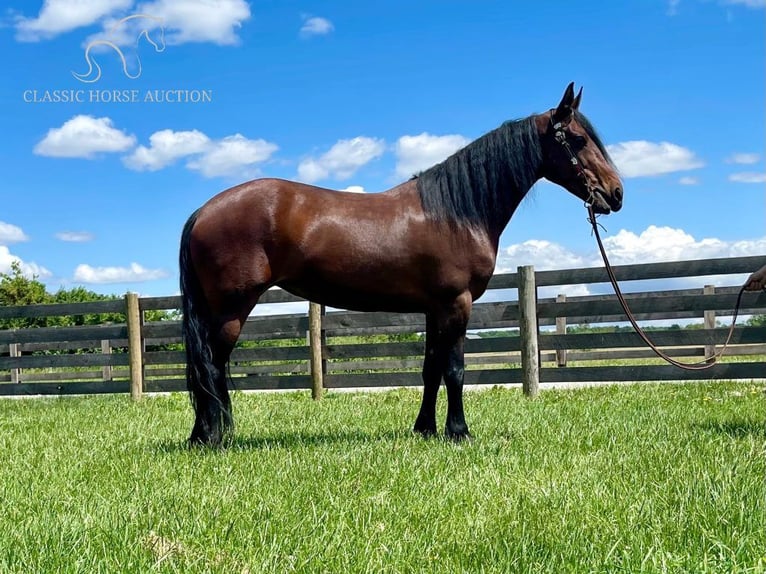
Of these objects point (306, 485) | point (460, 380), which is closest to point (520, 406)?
point (460, 380)

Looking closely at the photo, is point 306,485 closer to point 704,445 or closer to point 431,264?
point 431,264

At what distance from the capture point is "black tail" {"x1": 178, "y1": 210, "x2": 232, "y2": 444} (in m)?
4.82

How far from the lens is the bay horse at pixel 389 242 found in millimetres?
4820

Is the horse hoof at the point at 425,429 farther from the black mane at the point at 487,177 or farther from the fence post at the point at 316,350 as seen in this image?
the fence post at the point at 316,350

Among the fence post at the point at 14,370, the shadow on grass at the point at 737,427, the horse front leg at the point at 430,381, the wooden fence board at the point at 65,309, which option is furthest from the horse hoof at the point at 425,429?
the fence post at the point at 14,370

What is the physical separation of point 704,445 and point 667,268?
4620mm

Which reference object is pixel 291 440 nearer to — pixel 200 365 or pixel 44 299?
pixel 200 365

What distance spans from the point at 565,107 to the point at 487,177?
71cm

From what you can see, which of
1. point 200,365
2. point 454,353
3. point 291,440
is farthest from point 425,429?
point 200,365

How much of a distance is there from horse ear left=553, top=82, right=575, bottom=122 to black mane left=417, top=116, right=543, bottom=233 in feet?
0.63

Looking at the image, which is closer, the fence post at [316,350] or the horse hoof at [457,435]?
the horse hoof at [457,435]

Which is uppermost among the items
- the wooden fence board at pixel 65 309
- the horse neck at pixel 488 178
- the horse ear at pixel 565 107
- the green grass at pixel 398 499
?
the horse ear at pixel 565 107

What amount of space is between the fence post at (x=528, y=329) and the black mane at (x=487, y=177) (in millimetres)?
3931

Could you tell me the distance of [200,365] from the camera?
482 cm
